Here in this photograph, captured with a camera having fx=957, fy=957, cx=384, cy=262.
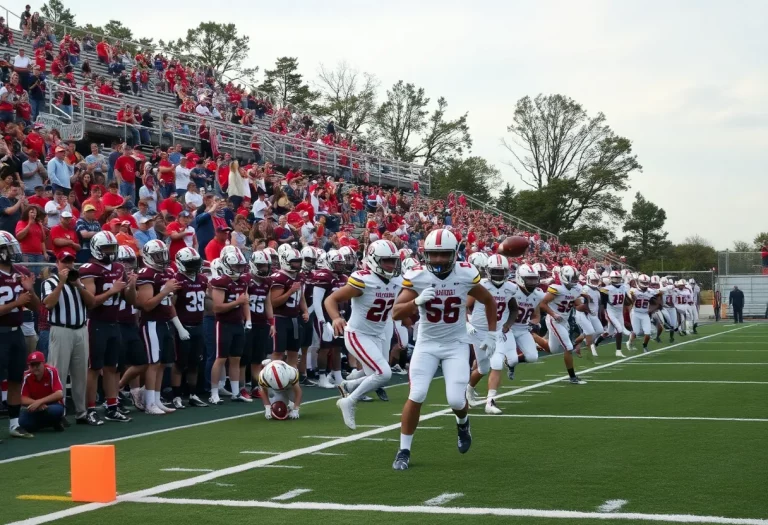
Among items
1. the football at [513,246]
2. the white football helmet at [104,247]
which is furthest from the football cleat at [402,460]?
the white football helmet at [104,247]

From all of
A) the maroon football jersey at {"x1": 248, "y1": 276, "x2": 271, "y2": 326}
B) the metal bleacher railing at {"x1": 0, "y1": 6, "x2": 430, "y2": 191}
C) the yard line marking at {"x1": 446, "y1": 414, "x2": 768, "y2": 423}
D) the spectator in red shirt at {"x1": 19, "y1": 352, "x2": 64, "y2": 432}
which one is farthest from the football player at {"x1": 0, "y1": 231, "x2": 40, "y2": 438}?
the metal bleacher railing at {"x1": 0, "y1": 6, "x2": 430, "y2": 191}

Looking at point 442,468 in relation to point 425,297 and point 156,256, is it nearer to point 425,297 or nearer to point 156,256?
point 425,297

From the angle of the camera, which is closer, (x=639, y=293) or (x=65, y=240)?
(x=65, y=240)

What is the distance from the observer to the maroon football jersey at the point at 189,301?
12.1 m

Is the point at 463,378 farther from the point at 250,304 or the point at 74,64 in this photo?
the point at 74,64

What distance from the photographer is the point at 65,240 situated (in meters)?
12.0

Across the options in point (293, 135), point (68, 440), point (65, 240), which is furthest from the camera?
point (293, 135)

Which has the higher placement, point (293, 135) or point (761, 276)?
point (293, 135)

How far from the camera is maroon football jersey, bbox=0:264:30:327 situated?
9.49 meters

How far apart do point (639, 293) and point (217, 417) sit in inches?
543

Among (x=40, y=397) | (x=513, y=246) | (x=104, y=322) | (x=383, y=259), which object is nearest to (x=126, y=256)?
(x=104, y=322)

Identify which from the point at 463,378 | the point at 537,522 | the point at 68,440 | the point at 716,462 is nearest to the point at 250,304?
the point at 68,440

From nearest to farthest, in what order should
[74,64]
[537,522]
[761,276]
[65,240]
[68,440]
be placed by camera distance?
[537,522] → [68,440] → [65,240] → [74,64] → [761,276]

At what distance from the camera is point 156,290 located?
459 inches
